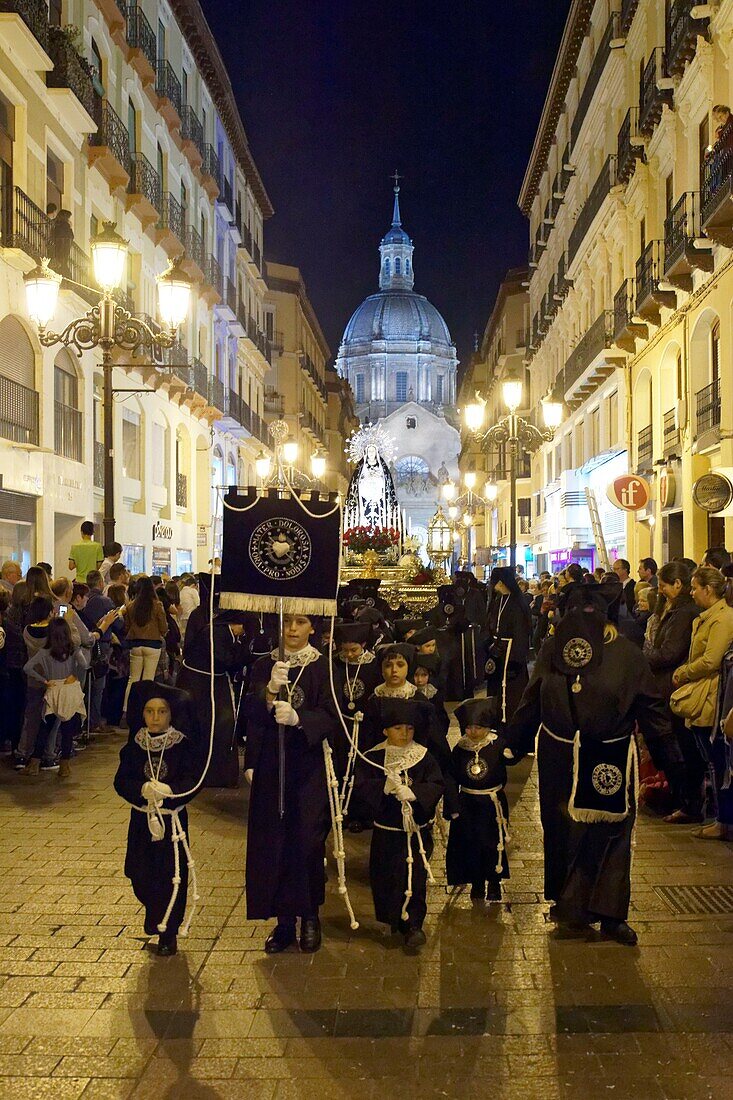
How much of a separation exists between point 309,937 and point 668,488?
17.0 metres

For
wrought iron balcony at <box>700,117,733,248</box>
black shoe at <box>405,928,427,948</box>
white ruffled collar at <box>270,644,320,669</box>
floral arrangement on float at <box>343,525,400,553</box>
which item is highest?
wrought iron balcony at <box>700,117,733,248</box>

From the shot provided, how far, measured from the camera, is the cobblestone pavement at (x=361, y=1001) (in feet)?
14.2

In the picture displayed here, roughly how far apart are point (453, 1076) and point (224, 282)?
35.7 metres

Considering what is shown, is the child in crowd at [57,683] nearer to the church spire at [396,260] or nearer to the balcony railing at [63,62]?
the balcony railing at [63,62]

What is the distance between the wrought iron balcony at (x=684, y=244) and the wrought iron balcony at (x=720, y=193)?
1.11 meters

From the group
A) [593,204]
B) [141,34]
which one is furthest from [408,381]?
[141,34]

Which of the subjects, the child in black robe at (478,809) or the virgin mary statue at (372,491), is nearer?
the child in black robe at (478,809)

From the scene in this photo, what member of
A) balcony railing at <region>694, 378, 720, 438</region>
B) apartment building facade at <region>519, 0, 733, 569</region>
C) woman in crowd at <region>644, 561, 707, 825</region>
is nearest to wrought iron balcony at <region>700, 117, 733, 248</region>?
apartment building facade at <region>519, 0, 733, 569</region>

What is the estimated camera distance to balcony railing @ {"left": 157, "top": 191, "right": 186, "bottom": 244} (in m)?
28.5

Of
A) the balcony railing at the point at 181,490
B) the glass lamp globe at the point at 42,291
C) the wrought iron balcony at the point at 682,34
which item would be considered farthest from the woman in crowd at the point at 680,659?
the balcony railing at the point at 181,490

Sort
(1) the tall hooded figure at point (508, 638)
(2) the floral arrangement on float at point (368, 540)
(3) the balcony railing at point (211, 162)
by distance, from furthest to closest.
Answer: (3) the balcony railing at point (211, 162)
(2) the floral arrangement on float at point (368, 540)
(1) the tall hooded figure at point (508, 638)

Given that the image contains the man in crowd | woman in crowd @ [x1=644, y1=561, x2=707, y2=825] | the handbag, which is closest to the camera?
the handbag

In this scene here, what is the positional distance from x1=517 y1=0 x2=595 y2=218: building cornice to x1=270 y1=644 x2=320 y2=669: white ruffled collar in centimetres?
2826

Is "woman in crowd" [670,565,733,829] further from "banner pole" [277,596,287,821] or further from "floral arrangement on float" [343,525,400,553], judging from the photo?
"floral arrangement on float" [343,525,400,553]
